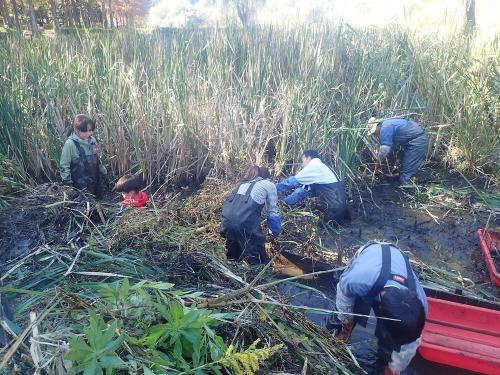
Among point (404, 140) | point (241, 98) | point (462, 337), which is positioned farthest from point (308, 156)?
point (462, 337)

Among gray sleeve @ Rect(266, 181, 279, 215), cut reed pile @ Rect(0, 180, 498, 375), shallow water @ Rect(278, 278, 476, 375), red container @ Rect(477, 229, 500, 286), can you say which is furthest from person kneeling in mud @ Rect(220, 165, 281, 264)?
red container @ Rect(477, 229, 500, 286)

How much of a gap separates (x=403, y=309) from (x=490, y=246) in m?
2.30

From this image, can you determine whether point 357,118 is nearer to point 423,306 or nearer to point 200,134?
point 200,134

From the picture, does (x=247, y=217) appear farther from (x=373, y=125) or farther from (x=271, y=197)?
(x=373, y=125)

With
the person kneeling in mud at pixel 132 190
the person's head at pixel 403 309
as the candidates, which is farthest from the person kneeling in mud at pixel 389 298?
the person kneeling in mud at pixel 132 190

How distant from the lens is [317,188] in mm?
4723

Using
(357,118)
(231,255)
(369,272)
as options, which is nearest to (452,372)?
(369,272)

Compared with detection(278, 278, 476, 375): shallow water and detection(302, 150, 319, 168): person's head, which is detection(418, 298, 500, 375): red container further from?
detection(302, 150, 319, 168): person's head

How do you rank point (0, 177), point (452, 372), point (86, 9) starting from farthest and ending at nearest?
point (86, 9), point (0, 177), point (452, 372)

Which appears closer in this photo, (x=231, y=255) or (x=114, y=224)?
(x=114, y=224)

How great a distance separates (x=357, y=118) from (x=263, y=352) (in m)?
4.37

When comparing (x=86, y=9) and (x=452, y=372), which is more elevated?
(x=86, y=9)

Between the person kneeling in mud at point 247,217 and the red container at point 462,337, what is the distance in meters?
1.51

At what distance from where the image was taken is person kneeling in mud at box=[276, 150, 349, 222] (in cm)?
461
